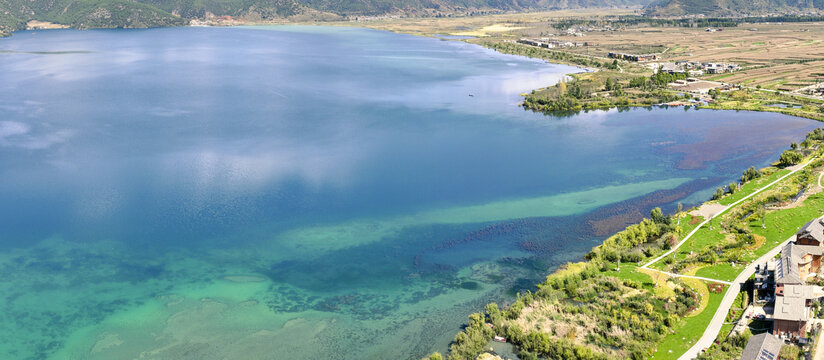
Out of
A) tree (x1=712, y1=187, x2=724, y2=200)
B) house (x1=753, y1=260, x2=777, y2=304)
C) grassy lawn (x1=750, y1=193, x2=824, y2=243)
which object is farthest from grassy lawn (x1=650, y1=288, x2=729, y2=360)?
tree (x1=712, y1=187, x2=724, y2=200)

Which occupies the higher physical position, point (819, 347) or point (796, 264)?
point (796, 264)

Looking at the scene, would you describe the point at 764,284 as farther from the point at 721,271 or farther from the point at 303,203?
the point at 303,203

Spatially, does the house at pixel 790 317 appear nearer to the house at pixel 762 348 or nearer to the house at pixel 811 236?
the house at pixel 762 348

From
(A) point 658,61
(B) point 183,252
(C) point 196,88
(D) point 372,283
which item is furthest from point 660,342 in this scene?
(A) point 658,61

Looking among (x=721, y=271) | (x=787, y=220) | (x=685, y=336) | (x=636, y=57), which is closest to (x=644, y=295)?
(x=685, y=336)

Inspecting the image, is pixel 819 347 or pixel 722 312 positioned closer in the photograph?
pixel 819 347

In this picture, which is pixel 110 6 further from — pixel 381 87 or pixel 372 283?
pixel 372 283

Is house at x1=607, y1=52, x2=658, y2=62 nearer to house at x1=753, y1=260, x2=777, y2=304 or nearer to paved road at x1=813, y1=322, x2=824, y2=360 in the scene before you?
house at x1=753, y1=260, x2=777, y2=304
